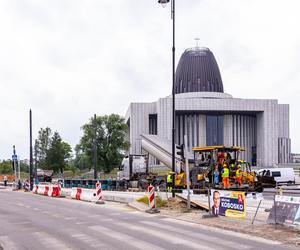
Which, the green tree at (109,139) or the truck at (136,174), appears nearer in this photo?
the truck at (136,174)

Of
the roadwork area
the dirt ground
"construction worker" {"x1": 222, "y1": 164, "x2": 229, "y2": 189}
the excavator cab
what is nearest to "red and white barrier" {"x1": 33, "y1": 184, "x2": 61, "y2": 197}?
the excavator cab

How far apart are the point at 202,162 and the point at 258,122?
80.7m

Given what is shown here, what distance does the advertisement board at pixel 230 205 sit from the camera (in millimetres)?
15848

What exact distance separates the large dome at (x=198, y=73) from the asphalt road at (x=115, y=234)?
96.5 m

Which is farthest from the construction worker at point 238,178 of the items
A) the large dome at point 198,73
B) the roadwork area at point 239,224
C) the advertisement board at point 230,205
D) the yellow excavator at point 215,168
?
the large dome at point 198,73

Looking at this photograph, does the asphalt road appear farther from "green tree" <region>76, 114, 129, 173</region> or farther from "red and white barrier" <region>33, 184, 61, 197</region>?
"green tree" <region>76, 114, 129, 173</region>

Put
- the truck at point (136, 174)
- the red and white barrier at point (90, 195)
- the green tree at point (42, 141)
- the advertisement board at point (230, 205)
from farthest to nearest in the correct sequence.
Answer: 1. the green tree at point (42, 141)
2. the truck at point (136, 174)
3. the red and white barrier at point (90, 195)
4. the advertisement board at point (230, 205)

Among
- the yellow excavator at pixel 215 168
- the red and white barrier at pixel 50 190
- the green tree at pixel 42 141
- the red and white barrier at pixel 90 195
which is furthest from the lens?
the green tree at pixel 42 141

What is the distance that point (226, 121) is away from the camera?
106500 millimetres

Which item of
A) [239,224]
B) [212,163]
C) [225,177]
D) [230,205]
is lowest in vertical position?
[239,224]

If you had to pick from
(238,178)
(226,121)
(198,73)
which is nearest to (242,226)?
(238,178)

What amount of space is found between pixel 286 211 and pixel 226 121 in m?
94.1

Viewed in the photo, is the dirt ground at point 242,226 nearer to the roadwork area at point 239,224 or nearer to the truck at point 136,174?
the roadwork area at point 239,224

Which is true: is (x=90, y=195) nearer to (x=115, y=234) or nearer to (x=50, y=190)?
(x=50, y=190)
